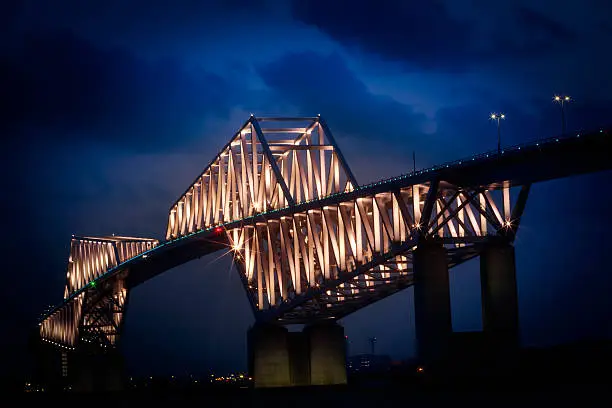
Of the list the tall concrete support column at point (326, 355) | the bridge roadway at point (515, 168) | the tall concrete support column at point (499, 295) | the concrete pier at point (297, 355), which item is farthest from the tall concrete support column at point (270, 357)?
the tall concrete support column at point (499, 295)

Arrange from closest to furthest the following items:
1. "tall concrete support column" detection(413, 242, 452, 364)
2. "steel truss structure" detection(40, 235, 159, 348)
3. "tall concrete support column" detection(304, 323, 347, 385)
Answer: "tall concrete support column" detection(413, 242, 452, 364) < "tall concrete support column" detection(304, 323, 347, 385) < "steel truss structure" detection(40, 235, 159, 348)

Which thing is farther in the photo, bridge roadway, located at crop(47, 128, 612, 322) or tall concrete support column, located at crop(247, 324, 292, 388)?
tall concrete support column, located at crop(247, 324, 292, 388)

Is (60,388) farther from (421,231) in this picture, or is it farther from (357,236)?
(421,231)

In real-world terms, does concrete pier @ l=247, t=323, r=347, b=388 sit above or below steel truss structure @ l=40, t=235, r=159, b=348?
below

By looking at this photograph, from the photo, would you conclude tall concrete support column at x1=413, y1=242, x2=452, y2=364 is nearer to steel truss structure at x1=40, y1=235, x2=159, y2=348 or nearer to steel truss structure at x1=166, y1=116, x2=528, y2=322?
steel truss structure at x1=166, y1=116, x2=528, y2=322

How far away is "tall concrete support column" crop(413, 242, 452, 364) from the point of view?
251 ft

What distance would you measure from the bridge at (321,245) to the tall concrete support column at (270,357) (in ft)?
0.39

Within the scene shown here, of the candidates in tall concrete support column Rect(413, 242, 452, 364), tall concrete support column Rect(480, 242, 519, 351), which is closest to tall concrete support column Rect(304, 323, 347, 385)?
tall concrete support column Rect(480, 242, 519, 351)

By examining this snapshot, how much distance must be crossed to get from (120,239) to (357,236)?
223ft

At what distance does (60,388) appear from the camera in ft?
567

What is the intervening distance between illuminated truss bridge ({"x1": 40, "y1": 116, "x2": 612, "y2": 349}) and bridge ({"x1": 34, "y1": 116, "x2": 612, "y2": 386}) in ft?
0.49

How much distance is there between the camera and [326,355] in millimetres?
110375

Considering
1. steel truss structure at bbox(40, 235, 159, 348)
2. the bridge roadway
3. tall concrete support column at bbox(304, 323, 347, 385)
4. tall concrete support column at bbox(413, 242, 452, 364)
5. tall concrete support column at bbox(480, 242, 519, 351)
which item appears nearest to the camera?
the bridge roadway

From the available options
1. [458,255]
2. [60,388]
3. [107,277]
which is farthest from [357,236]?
[60,388]
